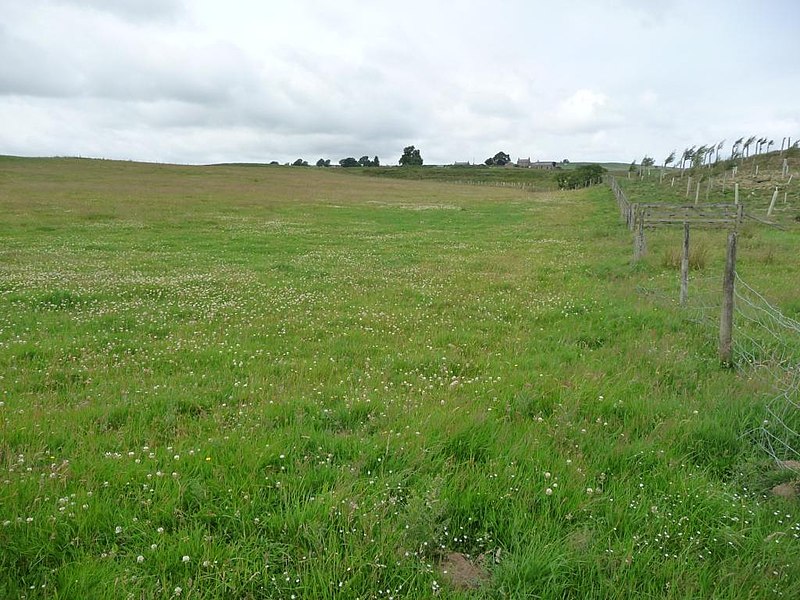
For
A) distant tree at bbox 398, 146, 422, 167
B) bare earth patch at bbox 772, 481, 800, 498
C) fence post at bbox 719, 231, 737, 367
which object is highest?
distant tree at bbox 398, 146, 422, 167

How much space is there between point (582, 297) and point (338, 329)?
6215 millimetres

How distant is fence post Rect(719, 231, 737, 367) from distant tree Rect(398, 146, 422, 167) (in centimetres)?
18418

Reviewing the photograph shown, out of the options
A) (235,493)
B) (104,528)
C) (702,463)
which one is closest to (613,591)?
(702,463)

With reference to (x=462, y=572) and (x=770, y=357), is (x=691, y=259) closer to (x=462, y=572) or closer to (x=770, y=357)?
(x=770, y=357)

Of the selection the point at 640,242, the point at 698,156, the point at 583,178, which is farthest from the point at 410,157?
the point at 640,242

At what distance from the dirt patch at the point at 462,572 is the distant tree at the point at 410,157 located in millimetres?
188138

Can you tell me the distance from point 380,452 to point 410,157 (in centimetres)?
19233

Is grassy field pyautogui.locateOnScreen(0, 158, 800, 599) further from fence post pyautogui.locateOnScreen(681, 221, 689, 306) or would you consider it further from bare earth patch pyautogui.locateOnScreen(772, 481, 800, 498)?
fence post pyautogui.locateOnScreen(681, 221, 689, 306)

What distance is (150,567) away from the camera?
10.8 feet

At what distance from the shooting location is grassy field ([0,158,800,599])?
3.34m

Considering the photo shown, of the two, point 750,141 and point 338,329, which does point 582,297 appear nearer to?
point 338,329

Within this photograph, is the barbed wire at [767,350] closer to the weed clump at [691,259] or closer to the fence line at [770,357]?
the fence line at [770,357]

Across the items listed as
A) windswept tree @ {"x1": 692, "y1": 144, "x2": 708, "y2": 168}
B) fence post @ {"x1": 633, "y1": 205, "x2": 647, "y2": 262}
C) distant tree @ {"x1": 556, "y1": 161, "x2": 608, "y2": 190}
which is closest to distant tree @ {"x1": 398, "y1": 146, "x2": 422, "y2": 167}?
distant tree @ {"x1": 556, "y1": 161, "x2": 608, "y2": 190}

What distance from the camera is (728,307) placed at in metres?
6.95
